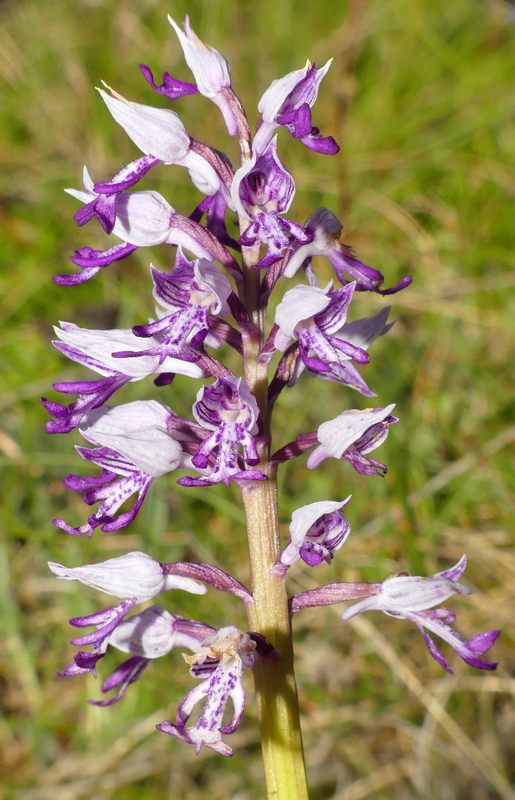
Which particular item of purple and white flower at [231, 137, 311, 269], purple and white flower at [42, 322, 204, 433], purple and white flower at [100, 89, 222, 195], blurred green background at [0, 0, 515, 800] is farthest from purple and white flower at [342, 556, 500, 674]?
blurred green background at [0, 0, 515, 800]

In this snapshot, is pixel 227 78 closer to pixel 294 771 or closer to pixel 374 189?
pixel 294 771

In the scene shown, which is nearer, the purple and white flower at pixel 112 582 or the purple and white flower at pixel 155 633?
the purple and white flower at pixel 112 582

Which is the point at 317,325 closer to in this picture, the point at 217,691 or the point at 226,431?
the point at 226,431

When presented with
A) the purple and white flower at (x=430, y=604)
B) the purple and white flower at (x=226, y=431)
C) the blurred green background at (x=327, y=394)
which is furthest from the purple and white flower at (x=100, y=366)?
the blurred green background at (x=327, y=394)

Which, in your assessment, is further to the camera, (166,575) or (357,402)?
(357,402)

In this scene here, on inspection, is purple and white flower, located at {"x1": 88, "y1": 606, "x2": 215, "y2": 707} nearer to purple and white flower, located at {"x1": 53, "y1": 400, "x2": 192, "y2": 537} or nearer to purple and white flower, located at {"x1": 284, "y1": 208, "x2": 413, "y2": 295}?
purple and white flower, located at {"x1": 53, "y1": 400, "x2": 192, "y2": 537}

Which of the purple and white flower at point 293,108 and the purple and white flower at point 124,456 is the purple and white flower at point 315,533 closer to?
the purple and white flower at point 124,456

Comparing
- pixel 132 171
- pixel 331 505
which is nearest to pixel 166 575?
pixel 331 505
